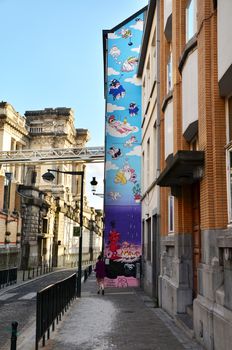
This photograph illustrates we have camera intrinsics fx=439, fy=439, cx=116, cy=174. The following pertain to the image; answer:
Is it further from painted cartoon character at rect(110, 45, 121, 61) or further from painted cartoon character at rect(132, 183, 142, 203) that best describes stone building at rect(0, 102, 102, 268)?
painted cartoon character at rect(110, 45, 121, 61)

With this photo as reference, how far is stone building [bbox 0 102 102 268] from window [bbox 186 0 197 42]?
13.7 meters

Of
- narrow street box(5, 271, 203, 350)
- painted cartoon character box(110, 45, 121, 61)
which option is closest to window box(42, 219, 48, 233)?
painted cartoon character box(110, 45, 121, 61)

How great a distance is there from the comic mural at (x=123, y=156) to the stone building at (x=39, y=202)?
2.64m

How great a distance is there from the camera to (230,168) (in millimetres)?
7820

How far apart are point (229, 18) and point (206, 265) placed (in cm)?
441

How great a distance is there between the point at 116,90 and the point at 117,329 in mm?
15495

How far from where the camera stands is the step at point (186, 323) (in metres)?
9.40

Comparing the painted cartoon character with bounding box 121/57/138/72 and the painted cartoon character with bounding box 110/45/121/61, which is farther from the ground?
the painted cartoon character with bounding box 110/45/121/61

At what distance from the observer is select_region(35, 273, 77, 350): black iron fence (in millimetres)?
8391

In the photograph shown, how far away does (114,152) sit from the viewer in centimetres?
2261

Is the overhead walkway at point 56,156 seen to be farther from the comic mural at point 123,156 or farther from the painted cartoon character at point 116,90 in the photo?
the painted cartoon character at point 116,90

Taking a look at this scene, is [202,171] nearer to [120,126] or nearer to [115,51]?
[120,126]

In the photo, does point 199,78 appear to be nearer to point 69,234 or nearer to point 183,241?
point 183,241

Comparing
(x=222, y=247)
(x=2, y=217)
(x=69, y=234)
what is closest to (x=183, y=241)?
(x=222, y=247)
